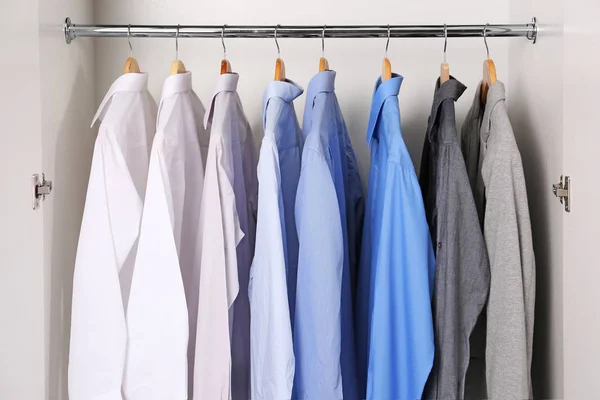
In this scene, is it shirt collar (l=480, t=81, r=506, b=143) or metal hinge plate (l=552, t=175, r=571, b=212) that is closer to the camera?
metal hinge plate (l=552, t=175, r=571, b=212)

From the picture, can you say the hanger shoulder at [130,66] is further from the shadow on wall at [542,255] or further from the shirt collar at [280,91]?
the shadow on wall at [542,255]

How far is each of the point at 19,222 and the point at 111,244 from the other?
20 centimetres

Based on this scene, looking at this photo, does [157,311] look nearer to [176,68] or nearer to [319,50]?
[176,68]

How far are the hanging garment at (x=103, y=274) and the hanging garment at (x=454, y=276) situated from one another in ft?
2.24

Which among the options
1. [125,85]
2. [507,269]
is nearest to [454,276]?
[507,269]

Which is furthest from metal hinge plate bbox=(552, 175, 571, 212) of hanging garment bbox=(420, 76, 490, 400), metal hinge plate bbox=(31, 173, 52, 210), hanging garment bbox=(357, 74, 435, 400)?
metal hinge plate bbox=(31, 173, 52, 210)

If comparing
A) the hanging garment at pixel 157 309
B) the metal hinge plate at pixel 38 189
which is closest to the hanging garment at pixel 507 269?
the hanging garment at pixel 157 309

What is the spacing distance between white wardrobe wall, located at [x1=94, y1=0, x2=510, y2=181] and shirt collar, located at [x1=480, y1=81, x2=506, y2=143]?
0.35 metres

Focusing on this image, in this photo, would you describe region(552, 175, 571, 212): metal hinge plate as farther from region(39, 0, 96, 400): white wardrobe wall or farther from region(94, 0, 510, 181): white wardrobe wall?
region(39, 0, 96, 400): white wardrobe wall

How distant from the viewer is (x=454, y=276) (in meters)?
1.62

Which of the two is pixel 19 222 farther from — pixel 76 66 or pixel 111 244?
pixel 76 66

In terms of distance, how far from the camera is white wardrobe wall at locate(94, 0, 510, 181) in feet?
6.73

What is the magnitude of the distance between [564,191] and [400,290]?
40 cm

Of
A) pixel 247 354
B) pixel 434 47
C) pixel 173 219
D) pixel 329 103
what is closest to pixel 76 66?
pixel 173 219
